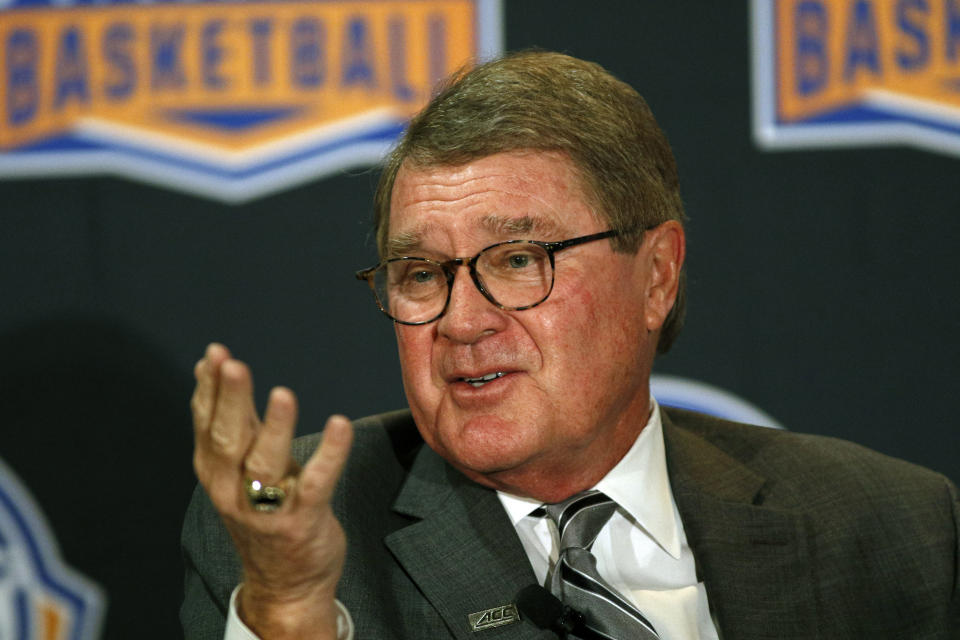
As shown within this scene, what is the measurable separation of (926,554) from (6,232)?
2.16 m

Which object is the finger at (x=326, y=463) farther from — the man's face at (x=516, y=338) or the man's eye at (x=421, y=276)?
the man's eye at (x=421, y=276)

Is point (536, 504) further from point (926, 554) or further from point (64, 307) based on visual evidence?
point (64, 307)

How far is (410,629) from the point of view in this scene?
171 centimetres

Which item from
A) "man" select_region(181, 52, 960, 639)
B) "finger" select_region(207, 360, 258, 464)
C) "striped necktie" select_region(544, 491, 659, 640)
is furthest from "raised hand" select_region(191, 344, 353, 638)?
"striped necktie" select_region(544, 491, 659, 640)

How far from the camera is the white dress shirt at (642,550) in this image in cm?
185

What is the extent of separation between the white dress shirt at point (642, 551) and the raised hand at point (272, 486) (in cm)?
58

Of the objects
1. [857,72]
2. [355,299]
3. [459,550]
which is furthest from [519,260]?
[857,72]

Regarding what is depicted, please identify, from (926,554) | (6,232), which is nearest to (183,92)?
(6,232)

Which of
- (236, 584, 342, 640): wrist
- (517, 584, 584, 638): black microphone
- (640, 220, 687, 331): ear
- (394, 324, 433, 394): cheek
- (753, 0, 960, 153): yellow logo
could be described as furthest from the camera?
(753, 0, 960, 153): yellow logo

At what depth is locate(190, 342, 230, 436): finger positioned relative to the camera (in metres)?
1.20

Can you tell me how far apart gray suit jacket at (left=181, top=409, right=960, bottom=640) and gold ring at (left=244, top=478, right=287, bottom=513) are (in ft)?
1.59

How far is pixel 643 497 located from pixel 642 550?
0.32ft

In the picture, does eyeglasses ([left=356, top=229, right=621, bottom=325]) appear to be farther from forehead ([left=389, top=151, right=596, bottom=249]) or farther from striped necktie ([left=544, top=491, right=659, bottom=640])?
striped necktie ([left=544, top=491, right=659, bottom=640])

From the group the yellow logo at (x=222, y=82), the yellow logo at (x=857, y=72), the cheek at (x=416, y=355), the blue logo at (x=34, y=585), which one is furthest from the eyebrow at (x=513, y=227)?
the blue logo at (x=34, y=585)
